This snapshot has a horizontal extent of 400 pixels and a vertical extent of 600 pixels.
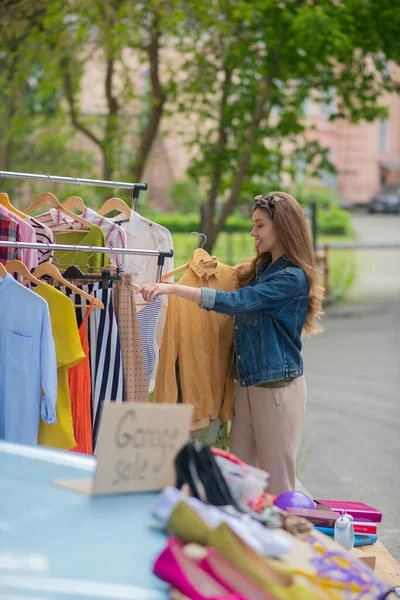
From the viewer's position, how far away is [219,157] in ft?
43.6

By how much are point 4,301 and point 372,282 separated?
17051 millimetres

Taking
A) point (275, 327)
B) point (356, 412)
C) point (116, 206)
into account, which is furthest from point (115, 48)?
point (275, 327)

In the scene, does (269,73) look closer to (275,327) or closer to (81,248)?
(275,327)

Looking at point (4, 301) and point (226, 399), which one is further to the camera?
point (226, 399)

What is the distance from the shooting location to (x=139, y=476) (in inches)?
78.7

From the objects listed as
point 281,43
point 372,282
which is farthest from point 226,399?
point 372,282

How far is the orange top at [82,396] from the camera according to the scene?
3.72 m

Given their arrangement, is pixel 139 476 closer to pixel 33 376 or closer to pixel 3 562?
pixel 3 562

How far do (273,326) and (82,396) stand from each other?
3.00 ft

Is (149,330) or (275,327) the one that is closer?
(275,327)

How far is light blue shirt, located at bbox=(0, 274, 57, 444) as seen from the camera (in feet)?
11.2

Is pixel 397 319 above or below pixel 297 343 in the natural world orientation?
below

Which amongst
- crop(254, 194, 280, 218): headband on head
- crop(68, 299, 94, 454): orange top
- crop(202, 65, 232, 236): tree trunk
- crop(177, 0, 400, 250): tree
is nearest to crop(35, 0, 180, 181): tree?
crop(177, 0, 400, 250): tree

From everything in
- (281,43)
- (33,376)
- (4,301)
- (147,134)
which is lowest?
(33,376)
